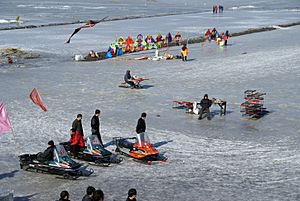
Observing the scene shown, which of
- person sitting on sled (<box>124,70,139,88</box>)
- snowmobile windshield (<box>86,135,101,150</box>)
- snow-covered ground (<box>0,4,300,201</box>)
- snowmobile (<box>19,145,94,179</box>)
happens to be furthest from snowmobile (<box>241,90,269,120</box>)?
snowmobile (<box>19,145,94,179</box>)

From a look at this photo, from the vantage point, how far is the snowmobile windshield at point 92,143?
47.4ft

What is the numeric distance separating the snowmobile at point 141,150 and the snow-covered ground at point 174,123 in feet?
0.86

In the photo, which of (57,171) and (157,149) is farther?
(157,149)

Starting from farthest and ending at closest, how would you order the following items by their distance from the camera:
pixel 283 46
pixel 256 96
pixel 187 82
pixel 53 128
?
pixel 283 46
pixel 187 82
pixel 256 96
pixel 53 128

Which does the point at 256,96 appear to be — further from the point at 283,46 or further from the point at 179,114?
the point at 283,46

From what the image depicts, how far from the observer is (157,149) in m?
15.7

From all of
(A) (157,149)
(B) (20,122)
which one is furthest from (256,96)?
(B) (20,122)

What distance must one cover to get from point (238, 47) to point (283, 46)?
11.4 feet

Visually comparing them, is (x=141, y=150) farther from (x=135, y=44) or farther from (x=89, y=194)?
(x=135, y=44)

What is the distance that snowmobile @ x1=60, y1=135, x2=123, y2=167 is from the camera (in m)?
14.2

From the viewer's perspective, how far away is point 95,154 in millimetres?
14328

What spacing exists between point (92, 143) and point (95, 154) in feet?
1.16

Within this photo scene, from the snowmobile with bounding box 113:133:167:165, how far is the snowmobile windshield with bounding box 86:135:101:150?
0.91 metres

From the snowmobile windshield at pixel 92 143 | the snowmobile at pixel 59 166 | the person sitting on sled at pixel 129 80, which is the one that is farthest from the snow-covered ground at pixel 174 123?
the snowmobile windshield at pixel 92 143
